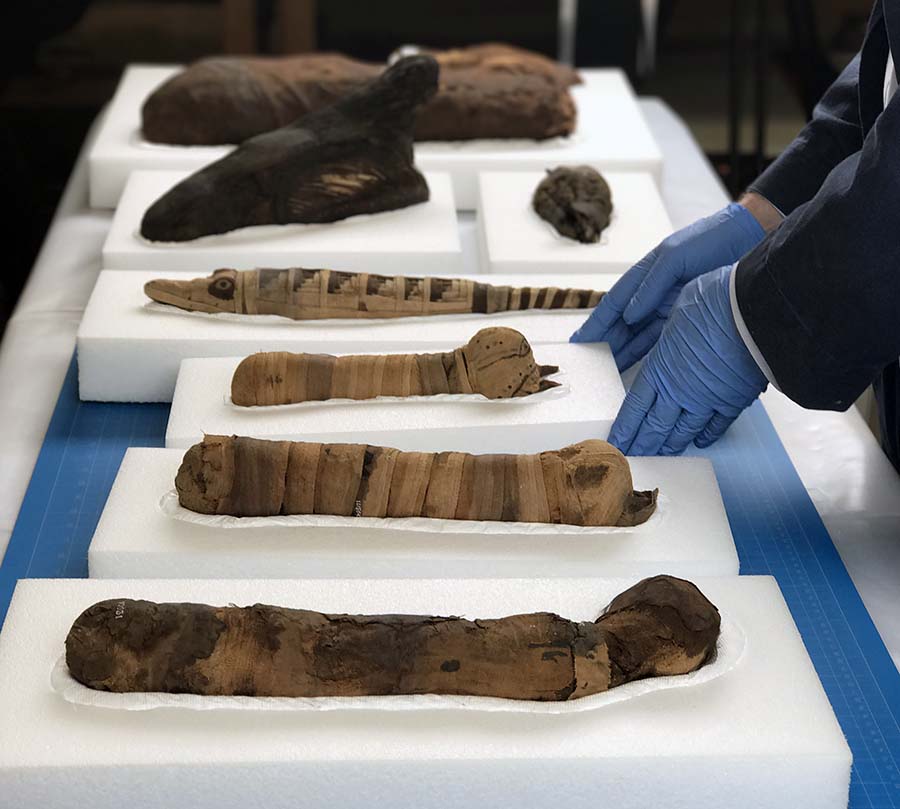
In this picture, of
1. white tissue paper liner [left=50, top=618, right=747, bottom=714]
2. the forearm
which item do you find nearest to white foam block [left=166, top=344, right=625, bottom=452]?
the forearm

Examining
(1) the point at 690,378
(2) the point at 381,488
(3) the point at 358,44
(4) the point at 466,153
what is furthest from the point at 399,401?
(3) the point at 358,44

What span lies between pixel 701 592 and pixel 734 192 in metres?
2.98

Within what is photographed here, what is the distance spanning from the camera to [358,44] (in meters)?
→ 4.52

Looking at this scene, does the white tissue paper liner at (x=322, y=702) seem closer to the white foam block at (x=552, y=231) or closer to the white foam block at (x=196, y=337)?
the white foam block at (x=196, y=337)

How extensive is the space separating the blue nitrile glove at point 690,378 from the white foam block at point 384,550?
245 millimetres

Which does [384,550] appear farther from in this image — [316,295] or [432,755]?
[316,295]

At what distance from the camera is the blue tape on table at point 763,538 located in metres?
1.63

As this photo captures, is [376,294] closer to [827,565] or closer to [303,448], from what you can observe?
[303,448]

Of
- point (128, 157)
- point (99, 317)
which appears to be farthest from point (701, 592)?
point (128, 157)

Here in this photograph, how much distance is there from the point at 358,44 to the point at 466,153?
5.18 feet

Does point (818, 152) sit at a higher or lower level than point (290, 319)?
higher

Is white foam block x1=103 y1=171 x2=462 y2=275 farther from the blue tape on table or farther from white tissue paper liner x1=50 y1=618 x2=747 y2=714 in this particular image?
white tissue paper liner x1=50 y1=618 x2=747 y2=714

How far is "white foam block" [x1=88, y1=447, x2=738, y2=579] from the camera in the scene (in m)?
1.75

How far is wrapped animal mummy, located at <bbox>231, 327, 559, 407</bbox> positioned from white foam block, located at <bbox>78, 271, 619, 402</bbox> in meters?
0.16
